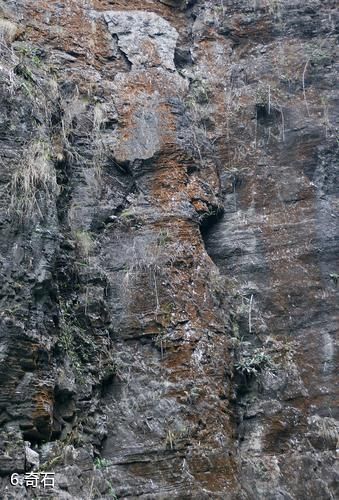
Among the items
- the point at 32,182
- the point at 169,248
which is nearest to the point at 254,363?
the point at 169,248

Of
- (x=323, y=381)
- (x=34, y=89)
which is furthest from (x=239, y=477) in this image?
(x=34, y=89)

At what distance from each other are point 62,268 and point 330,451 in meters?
2.90

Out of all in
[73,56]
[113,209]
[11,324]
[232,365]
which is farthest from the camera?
[73,56]

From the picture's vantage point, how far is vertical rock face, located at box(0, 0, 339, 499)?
554cm

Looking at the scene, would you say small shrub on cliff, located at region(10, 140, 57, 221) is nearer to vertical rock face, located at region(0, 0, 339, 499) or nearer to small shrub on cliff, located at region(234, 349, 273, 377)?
vertical rock face, located at region(0, 0, 339, 499)

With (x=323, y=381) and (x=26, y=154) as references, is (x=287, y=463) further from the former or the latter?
(x=26, y=154)

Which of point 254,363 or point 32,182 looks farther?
point 254,363

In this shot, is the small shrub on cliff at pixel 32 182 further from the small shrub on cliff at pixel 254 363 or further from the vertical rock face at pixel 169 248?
the small shrub on cliff at pixel 254 363

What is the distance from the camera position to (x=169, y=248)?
6738mm

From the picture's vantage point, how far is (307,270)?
707 cm

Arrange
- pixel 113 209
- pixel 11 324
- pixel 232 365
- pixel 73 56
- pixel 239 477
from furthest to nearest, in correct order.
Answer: pixel 73 56
pixel 113 209
pixel 232 365
pixel 239 477
pixel 11 324

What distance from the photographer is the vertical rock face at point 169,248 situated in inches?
218

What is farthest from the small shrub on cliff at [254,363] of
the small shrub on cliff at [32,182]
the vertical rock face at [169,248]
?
the small shrub on cliff at [32,182]

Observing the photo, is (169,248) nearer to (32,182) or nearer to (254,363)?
(254,363)
